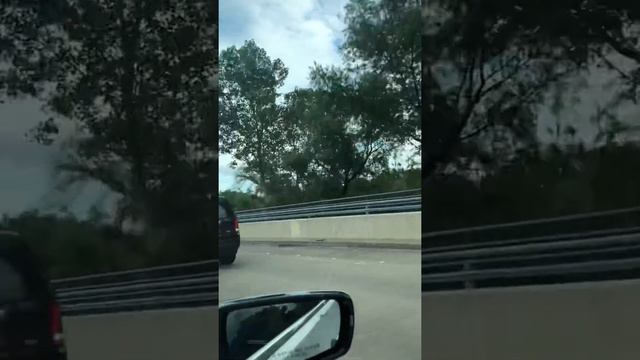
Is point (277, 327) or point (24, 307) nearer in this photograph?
point (24, 307)

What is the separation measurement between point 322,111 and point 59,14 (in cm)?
71

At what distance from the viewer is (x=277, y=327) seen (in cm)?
156

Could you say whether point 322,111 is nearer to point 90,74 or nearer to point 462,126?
point 462,126

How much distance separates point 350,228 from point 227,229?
39 centimetres

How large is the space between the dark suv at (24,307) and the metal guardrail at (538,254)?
0.94 meters

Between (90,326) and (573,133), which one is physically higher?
(573,133)

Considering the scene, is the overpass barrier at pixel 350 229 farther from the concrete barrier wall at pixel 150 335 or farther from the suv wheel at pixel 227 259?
the concrete barrier wall at pixel 150 335

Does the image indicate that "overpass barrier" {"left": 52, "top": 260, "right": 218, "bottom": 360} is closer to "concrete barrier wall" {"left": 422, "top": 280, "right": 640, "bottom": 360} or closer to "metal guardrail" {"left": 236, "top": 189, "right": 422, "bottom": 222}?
"metal guardrail" {"left": 236, "top": 189, "right": 422, "bottom": 222}

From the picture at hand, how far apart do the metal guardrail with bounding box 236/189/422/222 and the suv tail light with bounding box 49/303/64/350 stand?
57 centimetres

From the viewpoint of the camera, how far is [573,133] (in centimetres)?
163

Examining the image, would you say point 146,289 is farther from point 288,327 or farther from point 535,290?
point 535,290

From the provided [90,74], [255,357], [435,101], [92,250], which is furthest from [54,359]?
[435,101]

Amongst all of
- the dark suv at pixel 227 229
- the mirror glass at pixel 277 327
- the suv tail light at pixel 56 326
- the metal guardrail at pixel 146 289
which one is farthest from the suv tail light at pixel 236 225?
the suv tail light at pixel 56 326

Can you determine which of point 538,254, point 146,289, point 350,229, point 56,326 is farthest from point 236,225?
point 538,254
